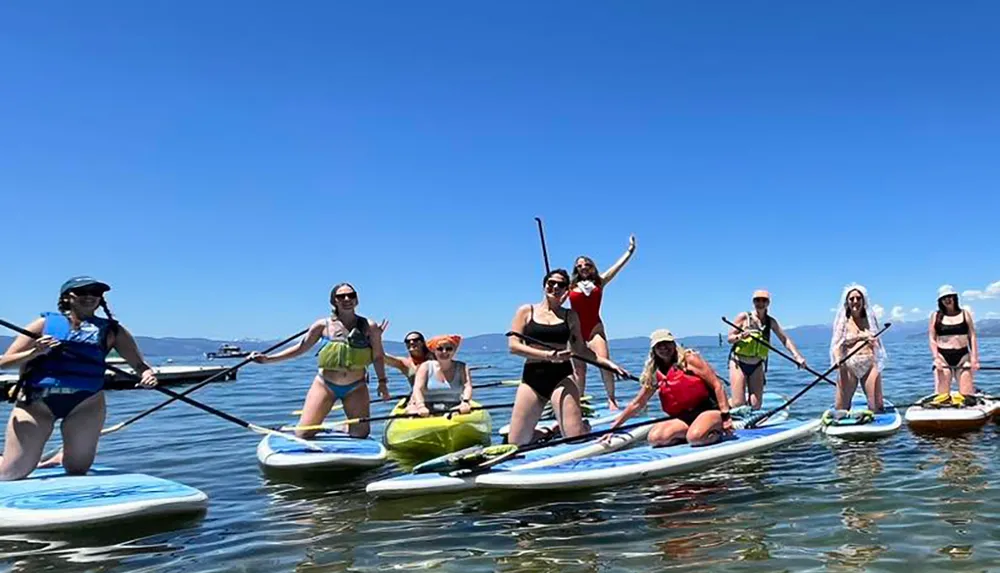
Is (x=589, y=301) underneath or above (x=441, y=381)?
above

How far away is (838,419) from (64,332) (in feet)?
28.1

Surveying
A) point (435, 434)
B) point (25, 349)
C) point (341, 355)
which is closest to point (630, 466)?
point (435, 434)

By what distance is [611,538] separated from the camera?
5.46m

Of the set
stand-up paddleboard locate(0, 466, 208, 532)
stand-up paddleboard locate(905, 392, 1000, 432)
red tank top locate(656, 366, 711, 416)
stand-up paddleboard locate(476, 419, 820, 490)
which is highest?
red tank top locate(656, 366, 711, 416)

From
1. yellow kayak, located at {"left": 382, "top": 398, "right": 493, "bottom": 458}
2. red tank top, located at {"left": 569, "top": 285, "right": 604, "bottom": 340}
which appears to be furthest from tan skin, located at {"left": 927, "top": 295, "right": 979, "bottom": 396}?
yellow kayak, located at {"left": 382, "top": 398, "right": 493, "bottom": 458}

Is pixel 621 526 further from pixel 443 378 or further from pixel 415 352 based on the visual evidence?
pixel 415 352

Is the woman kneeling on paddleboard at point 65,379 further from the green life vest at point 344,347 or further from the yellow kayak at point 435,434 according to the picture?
the yellow kayak at point 435,434

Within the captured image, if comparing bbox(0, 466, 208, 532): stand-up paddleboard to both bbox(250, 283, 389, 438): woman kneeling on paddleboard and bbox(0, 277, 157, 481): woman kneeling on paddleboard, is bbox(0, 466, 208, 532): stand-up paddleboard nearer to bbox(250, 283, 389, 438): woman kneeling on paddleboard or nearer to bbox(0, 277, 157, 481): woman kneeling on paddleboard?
bbox(0, 277, 157, 481): woman kneeling on paddleboard

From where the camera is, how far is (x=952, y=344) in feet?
33.0

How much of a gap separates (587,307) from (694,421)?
97.4 inches

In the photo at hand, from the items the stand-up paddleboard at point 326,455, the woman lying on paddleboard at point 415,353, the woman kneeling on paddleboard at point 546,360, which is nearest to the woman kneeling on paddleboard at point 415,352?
the woman lying on paddleboard at point 415,353

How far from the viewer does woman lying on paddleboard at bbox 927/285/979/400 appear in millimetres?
9938

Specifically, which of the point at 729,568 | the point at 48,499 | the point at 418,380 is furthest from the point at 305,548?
the point at 418,380

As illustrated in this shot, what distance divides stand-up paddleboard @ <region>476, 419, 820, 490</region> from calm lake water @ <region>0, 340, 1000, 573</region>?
13cm
